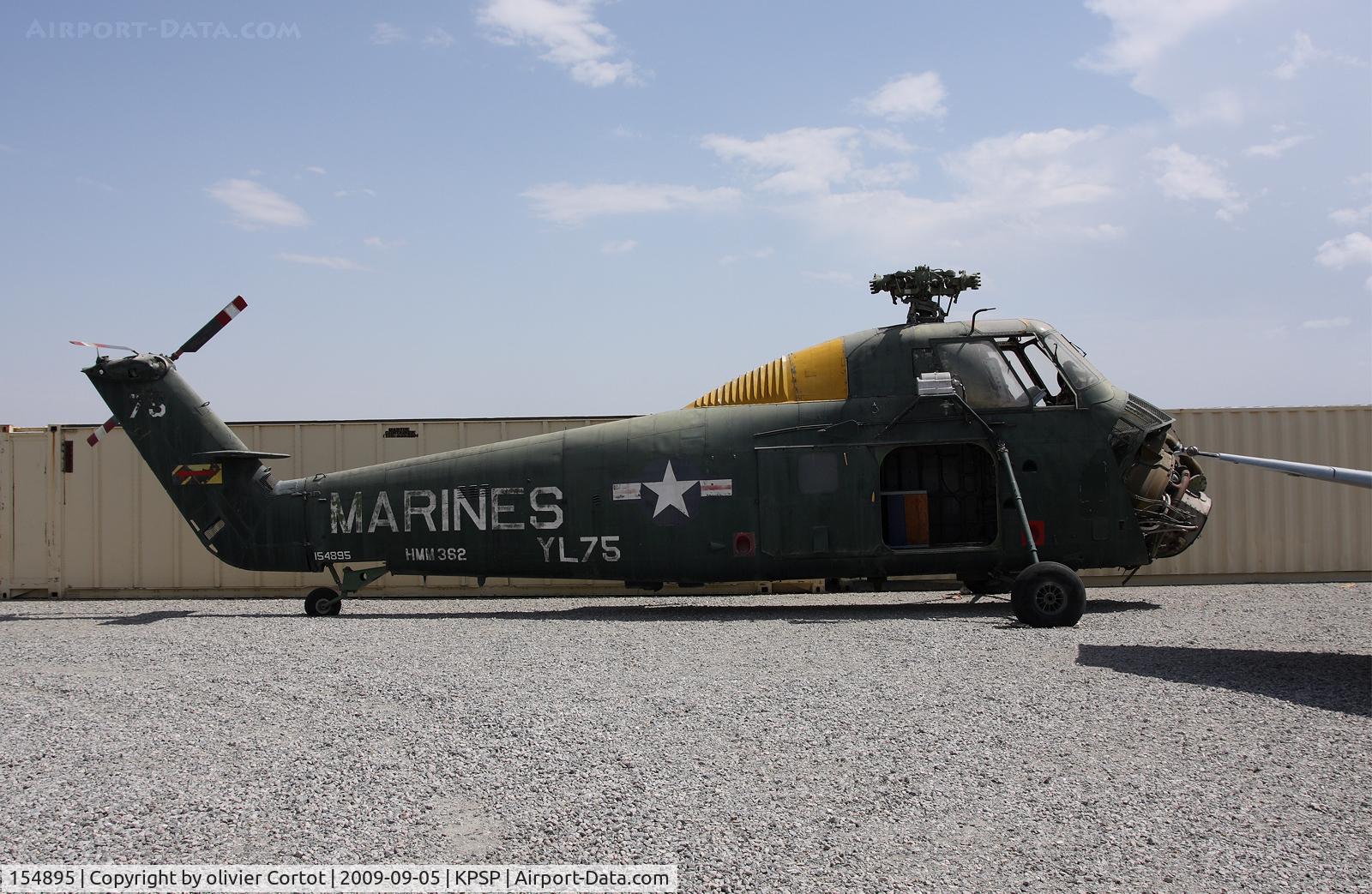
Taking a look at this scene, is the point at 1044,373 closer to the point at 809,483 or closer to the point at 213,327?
the point at 809,483

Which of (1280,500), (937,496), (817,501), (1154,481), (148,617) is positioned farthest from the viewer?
(1280,500)

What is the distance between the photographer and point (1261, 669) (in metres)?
7.76

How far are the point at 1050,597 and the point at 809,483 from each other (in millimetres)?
2959

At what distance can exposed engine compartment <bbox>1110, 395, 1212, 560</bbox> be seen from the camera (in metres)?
11.7

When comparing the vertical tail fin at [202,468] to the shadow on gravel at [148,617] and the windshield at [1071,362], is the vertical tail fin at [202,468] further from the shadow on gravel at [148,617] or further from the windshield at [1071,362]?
the windshield at [1071,362]

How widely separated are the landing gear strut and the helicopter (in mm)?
35

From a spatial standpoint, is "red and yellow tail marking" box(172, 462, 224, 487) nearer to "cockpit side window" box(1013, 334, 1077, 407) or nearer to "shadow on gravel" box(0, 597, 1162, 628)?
"shadow on gravel" box(0, 597, 1162, 628)

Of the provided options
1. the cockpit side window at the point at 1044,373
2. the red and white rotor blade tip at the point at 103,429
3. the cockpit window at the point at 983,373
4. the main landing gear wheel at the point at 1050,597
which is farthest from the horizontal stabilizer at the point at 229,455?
the cockpit side window at the point at 1044,373

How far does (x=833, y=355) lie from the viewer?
40.4 ft

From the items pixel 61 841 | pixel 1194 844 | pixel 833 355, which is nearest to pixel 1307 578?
pixel 833 355

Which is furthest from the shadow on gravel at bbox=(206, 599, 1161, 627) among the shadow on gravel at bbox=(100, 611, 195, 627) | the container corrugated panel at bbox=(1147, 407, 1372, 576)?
the container corrugated panel at bbox=(1147, 407, 1372, 576)

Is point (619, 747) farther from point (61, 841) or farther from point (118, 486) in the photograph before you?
point (118, 486)

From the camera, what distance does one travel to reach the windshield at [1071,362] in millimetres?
11898

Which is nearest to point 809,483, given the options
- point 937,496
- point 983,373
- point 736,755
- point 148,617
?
point 937,496
